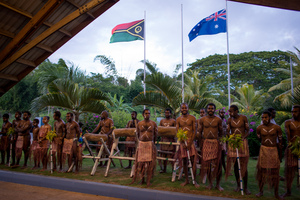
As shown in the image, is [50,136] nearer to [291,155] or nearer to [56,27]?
[56,27]

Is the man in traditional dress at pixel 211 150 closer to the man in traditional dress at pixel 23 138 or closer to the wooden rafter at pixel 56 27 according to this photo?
the wooden rafter at pixel 56 27

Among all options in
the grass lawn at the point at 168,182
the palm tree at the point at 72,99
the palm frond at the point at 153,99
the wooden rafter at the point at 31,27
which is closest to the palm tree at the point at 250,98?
the palm frond at the point at 153,99

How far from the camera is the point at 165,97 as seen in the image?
361 inches

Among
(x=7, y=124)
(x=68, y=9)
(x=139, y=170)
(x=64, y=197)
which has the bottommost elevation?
(x=64, y=197)

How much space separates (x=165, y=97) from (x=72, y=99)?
381cm

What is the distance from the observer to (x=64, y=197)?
5059 millimetres

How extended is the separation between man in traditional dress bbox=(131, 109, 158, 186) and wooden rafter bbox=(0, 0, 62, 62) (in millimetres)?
3925

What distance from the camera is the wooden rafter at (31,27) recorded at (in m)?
6.53

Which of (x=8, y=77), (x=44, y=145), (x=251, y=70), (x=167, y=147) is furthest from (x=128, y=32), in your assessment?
(x=251, y=70)

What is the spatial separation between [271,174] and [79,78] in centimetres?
1216

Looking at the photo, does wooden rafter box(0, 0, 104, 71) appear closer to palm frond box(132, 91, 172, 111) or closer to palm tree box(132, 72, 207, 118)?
palm tree box(132, 72, 207, 118)

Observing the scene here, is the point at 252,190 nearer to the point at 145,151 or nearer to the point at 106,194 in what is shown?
the point at 145,151

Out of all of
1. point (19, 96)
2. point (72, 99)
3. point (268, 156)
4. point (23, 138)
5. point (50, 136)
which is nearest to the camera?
point (268, 156)

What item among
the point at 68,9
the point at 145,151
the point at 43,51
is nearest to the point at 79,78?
the point at 43,51
